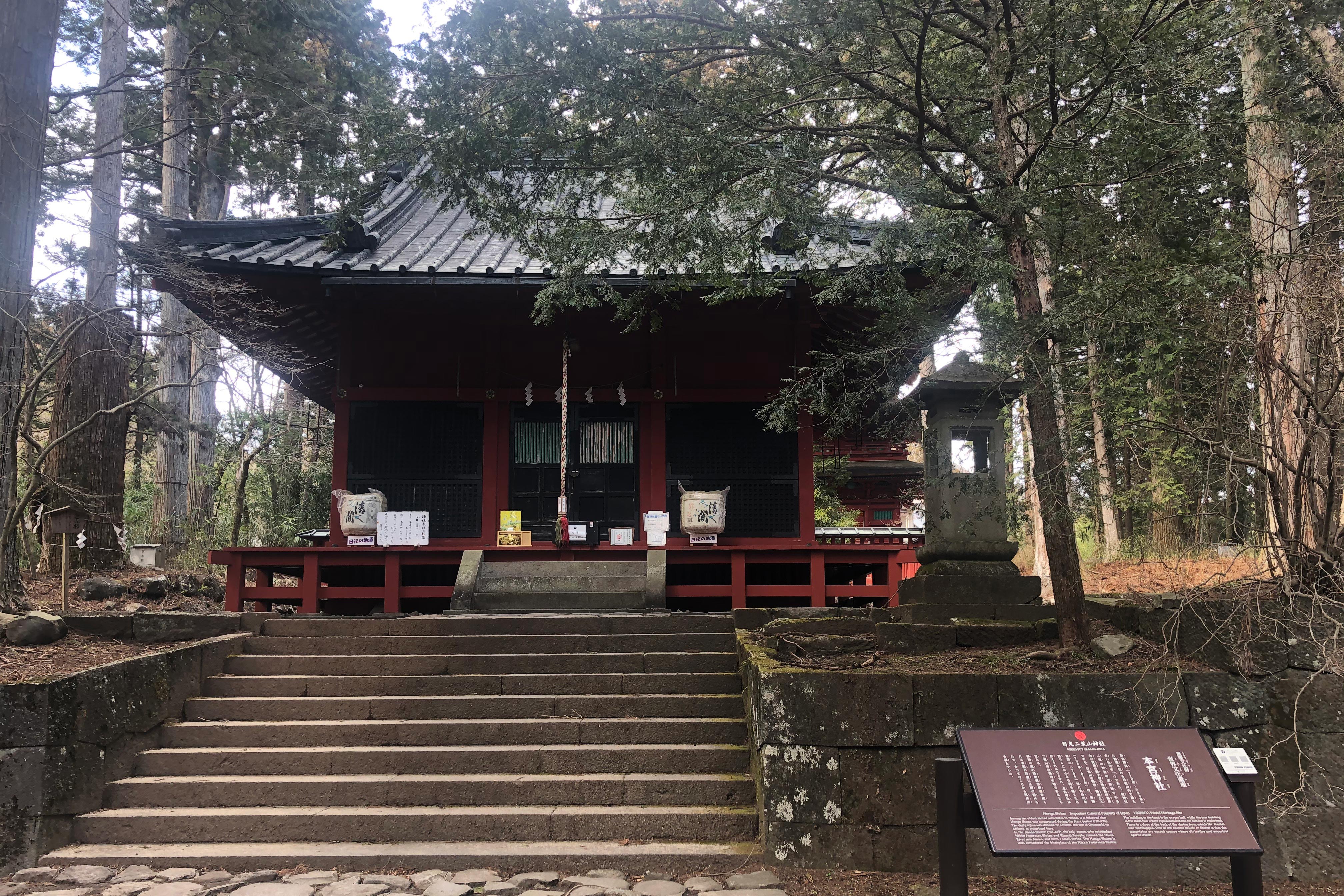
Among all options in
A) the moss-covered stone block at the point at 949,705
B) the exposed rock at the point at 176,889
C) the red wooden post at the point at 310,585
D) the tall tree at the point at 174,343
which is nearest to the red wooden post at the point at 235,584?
the red wooden post at the point at 310,585

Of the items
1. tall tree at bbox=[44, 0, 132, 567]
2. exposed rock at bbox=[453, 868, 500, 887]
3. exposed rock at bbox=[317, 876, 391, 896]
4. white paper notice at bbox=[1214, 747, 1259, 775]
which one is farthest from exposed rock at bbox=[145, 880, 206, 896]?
tall tree at bbox=[44, 0, 132, 567]

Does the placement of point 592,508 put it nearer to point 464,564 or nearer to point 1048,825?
point 464,564

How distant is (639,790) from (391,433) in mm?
6001

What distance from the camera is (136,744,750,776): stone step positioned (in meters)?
5.25

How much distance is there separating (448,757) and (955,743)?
3.23 m

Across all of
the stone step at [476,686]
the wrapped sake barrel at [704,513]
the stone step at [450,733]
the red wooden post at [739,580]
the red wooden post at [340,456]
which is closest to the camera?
the stone step at [450,733]

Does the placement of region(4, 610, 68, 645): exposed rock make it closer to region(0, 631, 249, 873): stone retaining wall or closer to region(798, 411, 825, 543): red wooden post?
region(0, 631, 249, 873): stone retaining wall

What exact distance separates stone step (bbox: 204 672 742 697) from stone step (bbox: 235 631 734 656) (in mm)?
442

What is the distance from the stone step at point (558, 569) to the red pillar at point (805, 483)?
6.42 feet

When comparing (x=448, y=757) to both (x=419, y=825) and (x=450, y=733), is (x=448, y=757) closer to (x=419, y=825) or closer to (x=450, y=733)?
(x=450, y=733)

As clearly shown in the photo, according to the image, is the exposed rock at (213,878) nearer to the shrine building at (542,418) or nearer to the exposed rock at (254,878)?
the exposed rock at (254,878)

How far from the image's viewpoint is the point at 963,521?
671 centimetres

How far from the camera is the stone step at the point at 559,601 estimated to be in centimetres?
820

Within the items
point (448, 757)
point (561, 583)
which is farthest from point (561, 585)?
point (448, 757)
